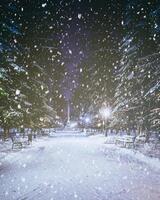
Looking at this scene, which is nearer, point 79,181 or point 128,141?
point 79,181

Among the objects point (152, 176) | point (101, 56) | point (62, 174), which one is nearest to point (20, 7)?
point (62, 174)

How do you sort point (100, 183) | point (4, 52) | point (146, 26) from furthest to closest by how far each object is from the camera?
point (146, 26) < point (4, 52) < point (100, 183)

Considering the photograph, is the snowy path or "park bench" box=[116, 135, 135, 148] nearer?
the snowy path

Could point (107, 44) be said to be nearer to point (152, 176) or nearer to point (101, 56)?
point (101, 56)

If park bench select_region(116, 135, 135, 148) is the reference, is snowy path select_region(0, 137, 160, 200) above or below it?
below

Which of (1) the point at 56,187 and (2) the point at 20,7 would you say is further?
(2) the point at 20,7

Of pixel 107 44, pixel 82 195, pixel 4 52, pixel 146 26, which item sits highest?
pixel 107 44

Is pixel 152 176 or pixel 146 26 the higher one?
pixel 146 26

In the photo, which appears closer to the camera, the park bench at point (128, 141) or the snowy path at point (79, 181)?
the snowy path at point (79, 181)

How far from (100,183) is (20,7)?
15.2m

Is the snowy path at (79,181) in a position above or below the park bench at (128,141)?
below

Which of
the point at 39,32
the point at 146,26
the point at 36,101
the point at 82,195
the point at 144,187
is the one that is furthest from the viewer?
the point at 36,101

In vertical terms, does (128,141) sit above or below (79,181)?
above

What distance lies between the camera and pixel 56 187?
10688 mm
